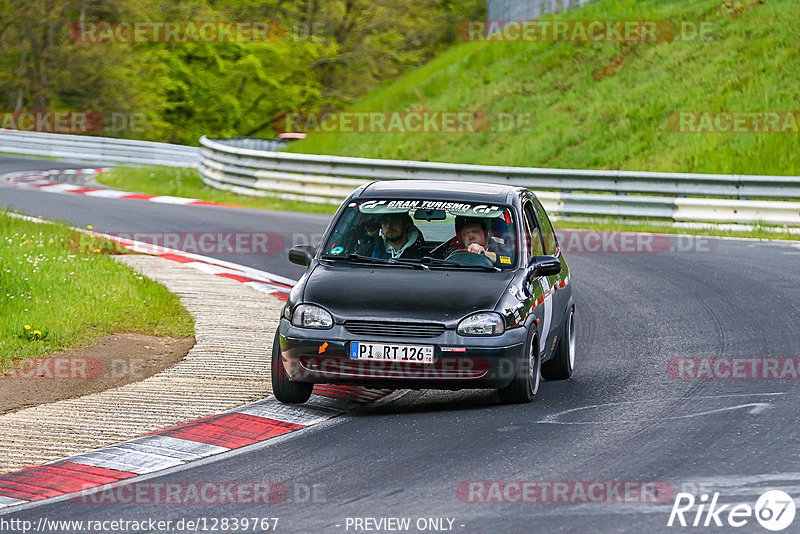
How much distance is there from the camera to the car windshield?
8.87 metres

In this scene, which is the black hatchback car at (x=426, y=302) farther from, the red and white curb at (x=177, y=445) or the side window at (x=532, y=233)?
the red and white curb at (x=177, y=445)

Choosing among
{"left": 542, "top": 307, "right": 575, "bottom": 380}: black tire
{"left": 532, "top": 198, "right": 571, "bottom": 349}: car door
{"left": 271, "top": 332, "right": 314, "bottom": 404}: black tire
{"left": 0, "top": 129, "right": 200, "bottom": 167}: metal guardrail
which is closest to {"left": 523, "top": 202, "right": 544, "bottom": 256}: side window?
{"left": 532, "top": 198, "right": 571, "bottom": 349}: car door

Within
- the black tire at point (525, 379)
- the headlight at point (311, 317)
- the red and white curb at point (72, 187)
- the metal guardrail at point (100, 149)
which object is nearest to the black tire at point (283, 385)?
the headlight at point (311, 317)

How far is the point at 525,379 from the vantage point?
322 inches

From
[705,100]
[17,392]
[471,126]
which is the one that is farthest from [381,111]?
[17,392]

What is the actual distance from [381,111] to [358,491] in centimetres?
2753

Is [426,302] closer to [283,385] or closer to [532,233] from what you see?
[283,385]

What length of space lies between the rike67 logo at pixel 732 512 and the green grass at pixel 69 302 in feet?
19.1

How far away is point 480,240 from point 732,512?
369 cm

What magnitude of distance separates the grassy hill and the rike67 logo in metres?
17.9

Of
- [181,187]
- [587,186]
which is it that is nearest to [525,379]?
[587,186]

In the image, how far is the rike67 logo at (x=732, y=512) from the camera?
18.4ft

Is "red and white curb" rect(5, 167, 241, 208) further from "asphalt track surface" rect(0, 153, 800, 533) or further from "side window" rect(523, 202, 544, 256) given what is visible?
"side window" rect(523, 202, 544, 256)

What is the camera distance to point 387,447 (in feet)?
23.5
